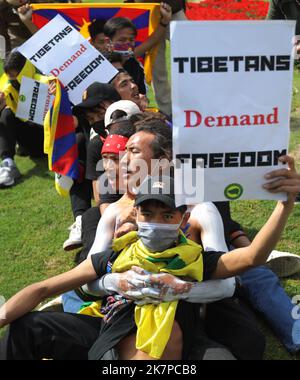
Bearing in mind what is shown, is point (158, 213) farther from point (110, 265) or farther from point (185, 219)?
point (110, 265)

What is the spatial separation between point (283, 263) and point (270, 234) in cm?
148

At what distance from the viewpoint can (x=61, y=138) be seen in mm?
4125

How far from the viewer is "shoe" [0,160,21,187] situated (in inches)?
207

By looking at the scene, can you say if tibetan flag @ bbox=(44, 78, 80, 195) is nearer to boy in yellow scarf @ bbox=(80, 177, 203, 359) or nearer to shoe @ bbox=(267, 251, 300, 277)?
shoe @ bbox=(267, 251, 300, 277)

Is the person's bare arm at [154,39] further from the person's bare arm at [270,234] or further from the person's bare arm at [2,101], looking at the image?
the person's bare arm at [270,234]

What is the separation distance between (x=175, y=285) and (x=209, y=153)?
590 mm

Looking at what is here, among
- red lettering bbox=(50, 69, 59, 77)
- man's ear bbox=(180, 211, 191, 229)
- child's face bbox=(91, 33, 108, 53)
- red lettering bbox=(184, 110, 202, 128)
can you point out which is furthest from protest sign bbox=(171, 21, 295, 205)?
child's face bbox=(91, 33, 108, 53)

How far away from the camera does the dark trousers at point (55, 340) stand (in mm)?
2258

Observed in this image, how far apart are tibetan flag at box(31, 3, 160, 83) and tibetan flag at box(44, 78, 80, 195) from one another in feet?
4.32

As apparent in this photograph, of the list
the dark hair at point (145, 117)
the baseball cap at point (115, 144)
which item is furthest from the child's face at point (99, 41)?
the baseball cap at point (115, 144)

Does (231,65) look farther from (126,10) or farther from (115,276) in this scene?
(126,10)

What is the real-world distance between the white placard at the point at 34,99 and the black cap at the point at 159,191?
2.63 meters

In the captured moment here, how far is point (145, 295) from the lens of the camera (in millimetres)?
2191
